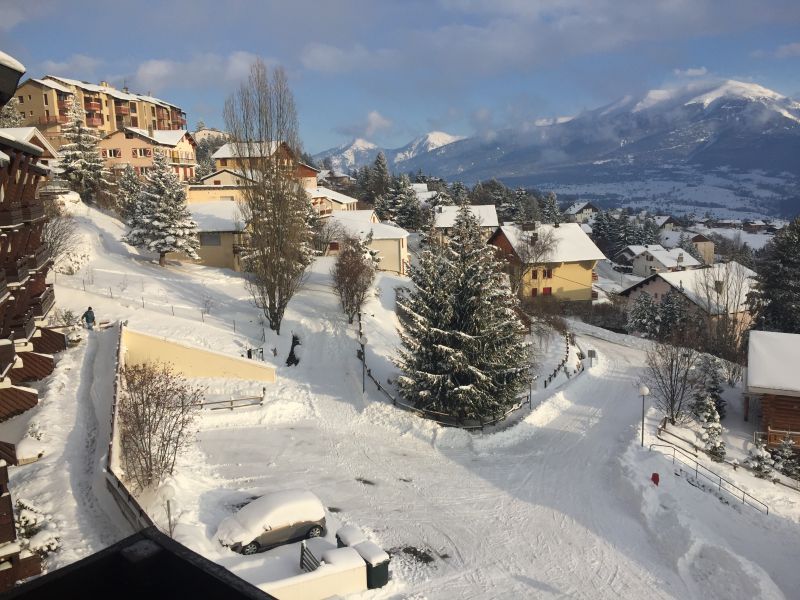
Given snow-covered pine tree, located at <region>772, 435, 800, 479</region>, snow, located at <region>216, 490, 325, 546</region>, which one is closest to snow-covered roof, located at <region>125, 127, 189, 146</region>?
snow, located at <region>216, 490, 325, 546</region>

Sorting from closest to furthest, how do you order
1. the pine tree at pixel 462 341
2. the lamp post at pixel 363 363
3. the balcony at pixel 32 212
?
1. the balcony at pixel 32 212
2. the pine tree at pixel 462 341
3. the lamp post at pixel 363 363

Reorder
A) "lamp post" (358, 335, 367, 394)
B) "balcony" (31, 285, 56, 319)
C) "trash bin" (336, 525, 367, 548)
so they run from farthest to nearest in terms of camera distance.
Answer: "lamp post" (358, 335, 367, 394), "balcony" (31, 285, 56, 319), "trash bin" (336, 525, 367, 548)

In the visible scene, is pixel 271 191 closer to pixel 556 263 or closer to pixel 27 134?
pixel 27 134

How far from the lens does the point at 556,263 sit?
58688 millimetres

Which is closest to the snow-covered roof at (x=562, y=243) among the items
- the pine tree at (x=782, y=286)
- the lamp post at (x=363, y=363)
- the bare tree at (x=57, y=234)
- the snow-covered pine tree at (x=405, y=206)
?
the pine tree at (x=782, y=286)

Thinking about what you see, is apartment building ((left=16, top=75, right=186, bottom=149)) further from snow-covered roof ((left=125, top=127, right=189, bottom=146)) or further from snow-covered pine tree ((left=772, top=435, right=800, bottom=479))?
snow-covered pine tree ((left=772, top=435, right=800, bottom=479))

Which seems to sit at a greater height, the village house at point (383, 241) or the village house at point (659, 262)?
the village house at point (383, 241)

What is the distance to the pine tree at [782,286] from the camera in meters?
40.1

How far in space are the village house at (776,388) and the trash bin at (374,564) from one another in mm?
20024

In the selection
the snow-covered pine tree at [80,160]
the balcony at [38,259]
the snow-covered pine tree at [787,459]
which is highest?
the snow-covered pine tree at [80,160]

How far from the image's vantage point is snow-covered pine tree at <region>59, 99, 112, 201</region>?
49562 millimetres

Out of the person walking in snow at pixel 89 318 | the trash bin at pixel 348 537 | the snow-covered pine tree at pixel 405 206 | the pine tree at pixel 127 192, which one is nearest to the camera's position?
the trash bin at pixel 348 537

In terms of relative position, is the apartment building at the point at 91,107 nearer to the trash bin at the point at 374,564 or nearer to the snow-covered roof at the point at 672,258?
the trash bin at the point at 374,564

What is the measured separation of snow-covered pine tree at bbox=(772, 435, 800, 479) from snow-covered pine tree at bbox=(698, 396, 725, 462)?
196 centimetres
